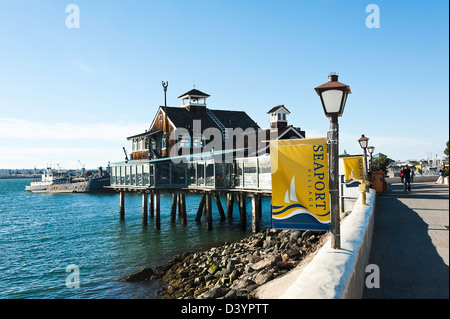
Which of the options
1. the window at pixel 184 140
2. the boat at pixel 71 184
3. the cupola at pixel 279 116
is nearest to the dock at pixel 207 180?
the window at pixel 184 140

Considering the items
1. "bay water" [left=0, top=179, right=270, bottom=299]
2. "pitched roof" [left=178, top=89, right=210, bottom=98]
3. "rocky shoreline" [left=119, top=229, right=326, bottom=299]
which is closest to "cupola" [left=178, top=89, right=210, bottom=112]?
"pitched roof" [left=178, top=89, right=210, bottom=98]

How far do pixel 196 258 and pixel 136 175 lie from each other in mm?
17713

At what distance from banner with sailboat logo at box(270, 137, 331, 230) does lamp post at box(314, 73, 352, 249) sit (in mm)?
106

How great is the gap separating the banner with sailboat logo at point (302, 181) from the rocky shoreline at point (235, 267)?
3.53 m

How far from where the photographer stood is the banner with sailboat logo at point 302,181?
611 centimetres

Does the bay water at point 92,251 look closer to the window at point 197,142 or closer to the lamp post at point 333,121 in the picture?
the window at point 197,142

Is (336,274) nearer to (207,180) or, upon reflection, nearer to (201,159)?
(207,180)

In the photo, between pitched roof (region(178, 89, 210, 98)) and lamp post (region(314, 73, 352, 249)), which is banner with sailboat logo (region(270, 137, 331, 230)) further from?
pitched roof (region(178, 89, 210, 98))

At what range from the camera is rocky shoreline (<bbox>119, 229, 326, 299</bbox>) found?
35.0 ft

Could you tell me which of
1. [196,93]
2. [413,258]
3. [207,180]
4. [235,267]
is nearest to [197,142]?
[196,93]

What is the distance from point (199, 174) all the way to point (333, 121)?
23.1 m

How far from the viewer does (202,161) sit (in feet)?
92.8
